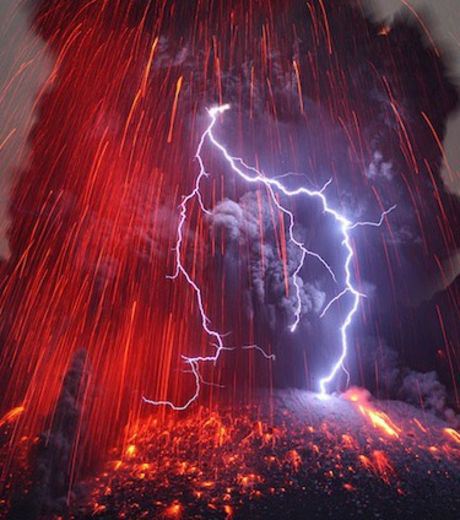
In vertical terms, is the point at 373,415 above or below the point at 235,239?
below

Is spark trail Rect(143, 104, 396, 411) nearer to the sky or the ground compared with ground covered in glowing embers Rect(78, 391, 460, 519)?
nearer to the sky

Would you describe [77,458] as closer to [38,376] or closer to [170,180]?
[38,376]

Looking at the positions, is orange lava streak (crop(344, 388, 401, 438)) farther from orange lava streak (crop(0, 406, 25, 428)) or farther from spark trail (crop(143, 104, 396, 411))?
orange lava streak (crop(0, 406, 25, 428))

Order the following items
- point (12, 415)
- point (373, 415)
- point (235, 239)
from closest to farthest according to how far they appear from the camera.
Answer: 1. point (12, 415)
2. point (373, 415)
3. point (235, 239)

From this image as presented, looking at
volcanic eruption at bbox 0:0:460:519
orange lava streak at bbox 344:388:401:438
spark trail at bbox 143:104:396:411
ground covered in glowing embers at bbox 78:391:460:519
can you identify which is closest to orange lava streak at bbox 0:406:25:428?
volcanic eruption at bbox 0:0:460:519

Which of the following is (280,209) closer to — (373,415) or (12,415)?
(373,415)

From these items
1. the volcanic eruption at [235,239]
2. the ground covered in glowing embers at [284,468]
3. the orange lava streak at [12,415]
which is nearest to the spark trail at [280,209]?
the volcanic eruption at [235,239]

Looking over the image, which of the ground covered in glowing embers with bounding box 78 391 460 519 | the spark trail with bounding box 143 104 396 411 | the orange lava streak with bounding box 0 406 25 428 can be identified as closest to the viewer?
the ground covered in glowing embers with bounding box 78 391 460 519

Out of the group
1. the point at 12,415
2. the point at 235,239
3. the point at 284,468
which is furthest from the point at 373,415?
the point at 12,415
